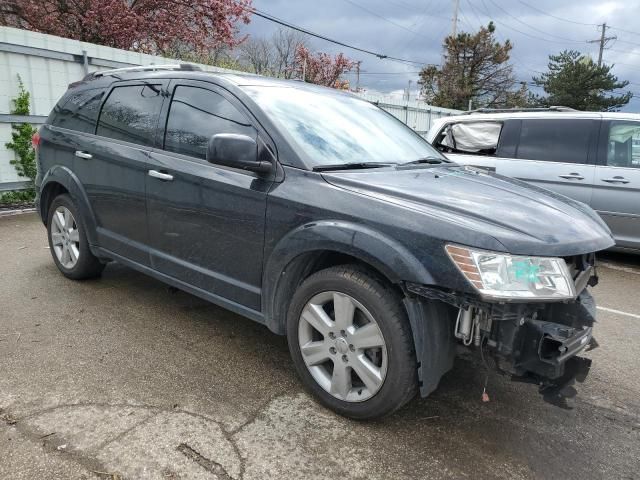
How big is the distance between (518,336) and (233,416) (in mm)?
1464

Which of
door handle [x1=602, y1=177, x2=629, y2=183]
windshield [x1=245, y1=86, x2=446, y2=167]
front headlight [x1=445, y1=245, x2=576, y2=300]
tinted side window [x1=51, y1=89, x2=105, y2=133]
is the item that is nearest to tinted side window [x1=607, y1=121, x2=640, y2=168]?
door handle [x1=602, y1=177, x2=629, y2=183]

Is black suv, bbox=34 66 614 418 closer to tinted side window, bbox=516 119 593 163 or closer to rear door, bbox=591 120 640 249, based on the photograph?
tinted side window, bbox=516 119 593 163

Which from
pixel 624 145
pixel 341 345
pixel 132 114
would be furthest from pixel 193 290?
pixel 624 145

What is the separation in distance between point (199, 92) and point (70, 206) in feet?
5.77

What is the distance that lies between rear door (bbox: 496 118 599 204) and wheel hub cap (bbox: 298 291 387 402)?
186 inches

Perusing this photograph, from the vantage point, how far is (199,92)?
11.2 ft

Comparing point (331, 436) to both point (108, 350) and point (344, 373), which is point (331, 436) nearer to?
point (344, 373)

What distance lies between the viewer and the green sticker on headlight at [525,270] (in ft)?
7.20

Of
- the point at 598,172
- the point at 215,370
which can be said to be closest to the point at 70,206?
the point at 215,370

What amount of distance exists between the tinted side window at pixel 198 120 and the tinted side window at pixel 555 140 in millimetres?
4650

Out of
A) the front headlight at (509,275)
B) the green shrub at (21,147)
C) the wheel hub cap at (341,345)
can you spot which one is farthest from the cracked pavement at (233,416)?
the green shrub at (21,147)

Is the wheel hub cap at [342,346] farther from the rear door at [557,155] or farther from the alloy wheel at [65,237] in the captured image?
the rear door at [557,155]

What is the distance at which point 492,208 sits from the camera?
2484 mm

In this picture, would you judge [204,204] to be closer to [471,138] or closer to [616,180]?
[471,138]
